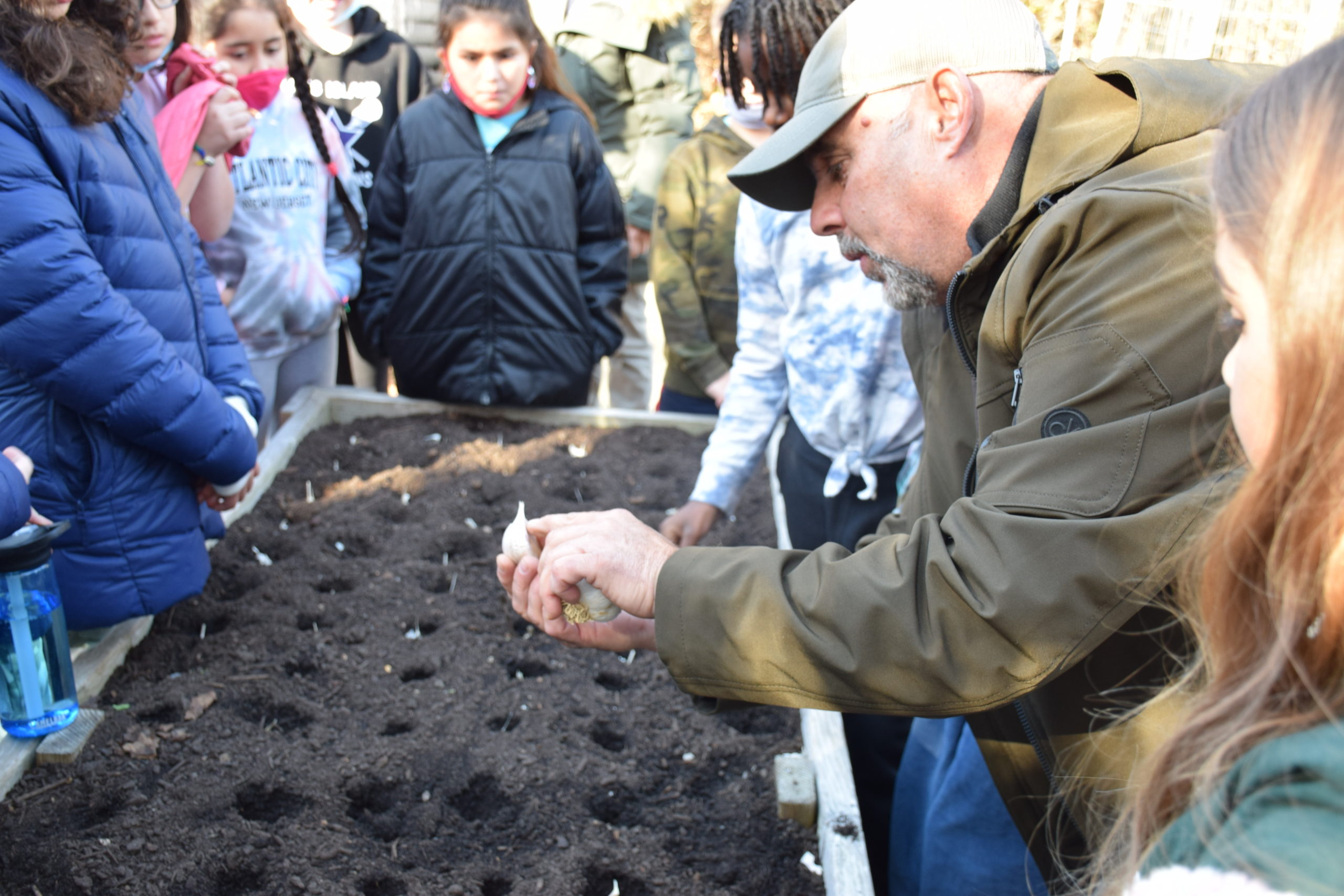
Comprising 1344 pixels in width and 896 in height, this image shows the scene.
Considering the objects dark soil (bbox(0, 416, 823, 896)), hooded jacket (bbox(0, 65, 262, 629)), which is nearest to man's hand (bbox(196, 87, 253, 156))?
hooded jacket (bbox(0, 65, 262, 629))

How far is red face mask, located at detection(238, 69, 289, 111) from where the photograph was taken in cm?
344

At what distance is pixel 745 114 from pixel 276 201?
6.19ft

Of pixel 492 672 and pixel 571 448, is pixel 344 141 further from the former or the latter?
pixel 492 672

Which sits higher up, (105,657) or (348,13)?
(348,13)

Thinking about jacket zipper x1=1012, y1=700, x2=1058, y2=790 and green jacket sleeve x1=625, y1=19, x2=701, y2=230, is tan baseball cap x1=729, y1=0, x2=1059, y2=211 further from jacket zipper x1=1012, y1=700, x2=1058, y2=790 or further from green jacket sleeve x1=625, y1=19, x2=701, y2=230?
green jacket sleeve x1=625, y1=19, x2=701, y2=230

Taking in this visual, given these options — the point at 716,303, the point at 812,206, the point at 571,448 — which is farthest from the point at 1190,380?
the point at 571,448

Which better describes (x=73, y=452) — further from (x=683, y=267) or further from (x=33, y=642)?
(x=683, y=267)

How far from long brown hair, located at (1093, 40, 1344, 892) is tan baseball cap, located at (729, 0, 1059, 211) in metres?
0.82

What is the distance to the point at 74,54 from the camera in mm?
2020

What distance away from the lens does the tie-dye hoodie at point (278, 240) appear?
378cm

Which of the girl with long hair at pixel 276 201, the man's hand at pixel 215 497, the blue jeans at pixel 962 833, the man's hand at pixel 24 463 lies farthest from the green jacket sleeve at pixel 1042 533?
the girl with long hair at pixel 276 201

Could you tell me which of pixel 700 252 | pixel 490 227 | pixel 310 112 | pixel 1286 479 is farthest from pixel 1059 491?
pixel 310 112

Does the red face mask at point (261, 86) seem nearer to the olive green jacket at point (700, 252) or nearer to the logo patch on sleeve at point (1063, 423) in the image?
the olive green jacket at point (700, 252)

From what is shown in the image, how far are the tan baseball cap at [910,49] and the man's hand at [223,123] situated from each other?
215cm
